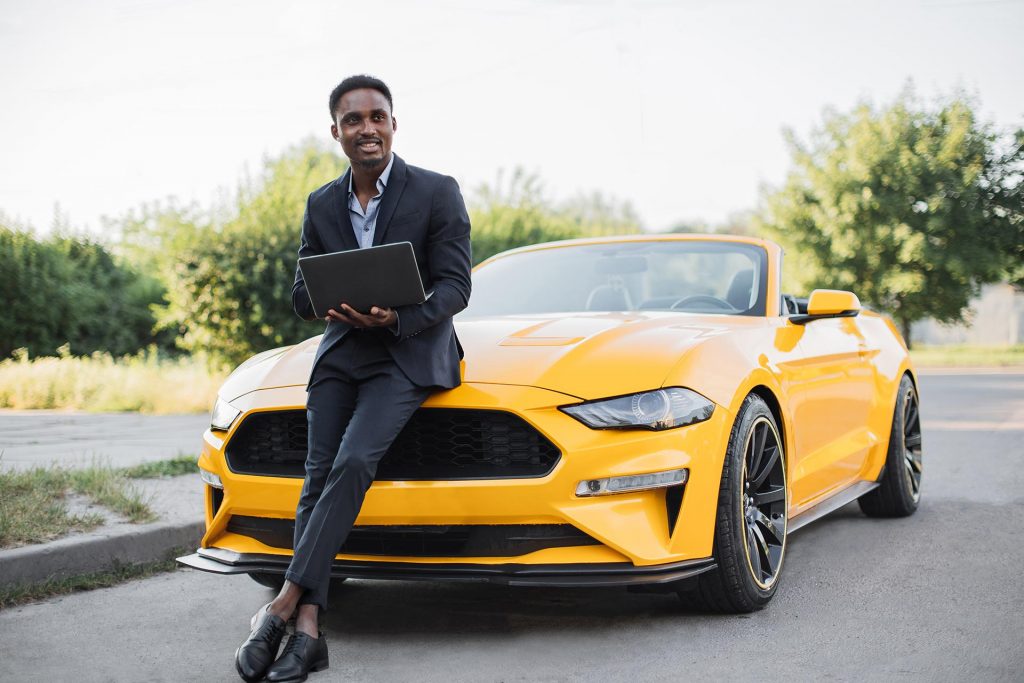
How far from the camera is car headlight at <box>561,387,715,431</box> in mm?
3768

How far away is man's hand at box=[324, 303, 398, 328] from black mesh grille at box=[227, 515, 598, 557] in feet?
2.29

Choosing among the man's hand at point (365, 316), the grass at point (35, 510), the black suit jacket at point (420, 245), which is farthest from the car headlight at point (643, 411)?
the grass at point (35, 510)

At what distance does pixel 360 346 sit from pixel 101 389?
1085 centimetres

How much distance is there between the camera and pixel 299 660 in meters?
3.47

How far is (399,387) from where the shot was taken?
3803 millimetres

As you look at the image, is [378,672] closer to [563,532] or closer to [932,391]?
[563,532]

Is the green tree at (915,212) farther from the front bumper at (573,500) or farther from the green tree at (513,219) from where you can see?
the front bumper at (573,500)

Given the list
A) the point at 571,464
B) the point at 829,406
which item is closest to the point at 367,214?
the point at 571,464

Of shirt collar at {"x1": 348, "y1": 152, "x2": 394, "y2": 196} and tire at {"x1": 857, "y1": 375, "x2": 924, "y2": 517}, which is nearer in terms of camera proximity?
shirt collar at {"x1": 348, "y1": 152, "x2": 394, "y2": 196}

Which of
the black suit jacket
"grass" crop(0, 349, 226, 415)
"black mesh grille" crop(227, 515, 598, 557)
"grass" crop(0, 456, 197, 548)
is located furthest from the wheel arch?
"grass" crop(0, 349, 226, 415)

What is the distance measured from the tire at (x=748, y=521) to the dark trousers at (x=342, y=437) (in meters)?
1.14

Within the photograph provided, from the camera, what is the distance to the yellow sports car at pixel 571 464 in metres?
3.72

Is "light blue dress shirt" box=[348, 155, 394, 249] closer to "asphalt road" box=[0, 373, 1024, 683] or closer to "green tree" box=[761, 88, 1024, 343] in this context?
"asphalt road" box=[0, 373, 1024, 683]

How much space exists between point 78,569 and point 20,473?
1237mm
